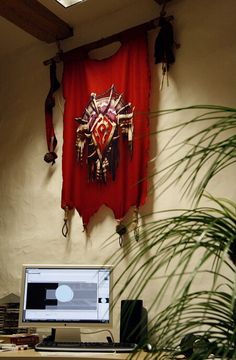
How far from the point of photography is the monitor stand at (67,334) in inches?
96.2

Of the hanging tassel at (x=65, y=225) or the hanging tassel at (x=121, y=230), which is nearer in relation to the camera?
the hanging tassel at (x=121, y=230)

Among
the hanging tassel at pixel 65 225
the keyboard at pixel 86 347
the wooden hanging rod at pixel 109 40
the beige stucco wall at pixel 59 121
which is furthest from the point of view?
the hanging tassel at pixel 65 225

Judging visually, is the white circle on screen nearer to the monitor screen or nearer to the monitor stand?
the monitor screen

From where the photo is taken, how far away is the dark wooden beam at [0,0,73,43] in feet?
9.75

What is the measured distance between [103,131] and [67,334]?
49.1 inches

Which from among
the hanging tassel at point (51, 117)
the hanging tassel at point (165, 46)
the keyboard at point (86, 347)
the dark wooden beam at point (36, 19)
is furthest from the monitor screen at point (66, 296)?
the dark wooden beam at point (36, 19)

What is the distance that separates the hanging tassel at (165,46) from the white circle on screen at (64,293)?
133 cm

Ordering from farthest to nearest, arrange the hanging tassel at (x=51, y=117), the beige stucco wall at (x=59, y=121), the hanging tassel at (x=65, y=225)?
the hanging tassel at (x=51, y=117), the hanging tassel at (x=65, y=225), the beige stucco wall at (x=59, y=121)

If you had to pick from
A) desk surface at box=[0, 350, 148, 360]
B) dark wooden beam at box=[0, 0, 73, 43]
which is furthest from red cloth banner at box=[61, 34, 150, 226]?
desk surface at box=[0, 350, 148, 360]

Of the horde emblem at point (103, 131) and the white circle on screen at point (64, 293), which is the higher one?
the horde emblem at point (103, 131)

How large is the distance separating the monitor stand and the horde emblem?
0.93 meters

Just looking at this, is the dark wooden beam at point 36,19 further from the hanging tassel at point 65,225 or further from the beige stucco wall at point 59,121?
the hanging tassel at point 65,225

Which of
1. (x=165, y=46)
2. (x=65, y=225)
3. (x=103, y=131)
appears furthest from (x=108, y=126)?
(x=65, y=225)

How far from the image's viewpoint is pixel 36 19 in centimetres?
313
